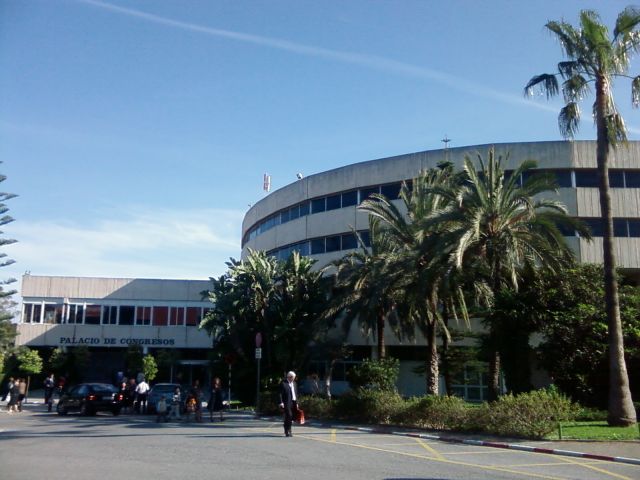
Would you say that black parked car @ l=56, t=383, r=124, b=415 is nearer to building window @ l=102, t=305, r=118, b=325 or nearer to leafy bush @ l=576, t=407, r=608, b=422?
leafy bush @ l=576, t=407, r=608, b=422

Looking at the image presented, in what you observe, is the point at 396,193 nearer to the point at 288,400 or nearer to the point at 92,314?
the point at 288,400

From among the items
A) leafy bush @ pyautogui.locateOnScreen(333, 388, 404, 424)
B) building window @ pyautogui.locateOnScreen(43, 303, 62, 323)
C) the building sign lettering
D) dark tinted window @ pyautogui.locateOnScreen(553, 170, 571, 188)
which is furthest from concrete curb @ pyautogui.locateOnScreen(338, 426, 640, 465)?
building window @ pyautogui.locateOnScreen(43, 303, 62, 323)

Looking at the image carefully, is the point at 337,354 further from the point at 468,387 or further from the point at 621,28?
the point at 621,28

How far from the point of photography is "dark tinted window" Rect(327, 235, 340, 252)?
3828cm

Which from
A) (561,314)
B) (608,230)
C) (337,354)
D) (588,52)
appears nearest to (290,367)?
(337,354)

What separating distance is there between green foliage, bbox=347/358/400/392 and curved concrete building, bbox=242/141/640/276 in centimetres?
1028

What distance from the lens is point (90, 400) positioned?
2644 cm

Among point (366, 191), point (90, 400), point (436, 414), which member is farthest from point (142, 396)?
point (366, 191)

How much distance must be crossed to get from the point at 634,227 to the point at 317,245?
1841 centimetres

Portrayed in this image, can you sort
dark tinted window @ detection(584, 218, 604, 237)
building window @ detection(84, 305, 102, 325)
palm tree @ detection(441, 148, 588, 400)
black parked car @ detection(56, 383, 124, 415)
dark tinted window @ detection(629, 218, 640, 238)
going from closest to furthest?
1. palm tree @ detection(441, 148, 588, 400)
2. black parked car @ detection(56, 383, 124, 415)
3. dark tinted window @ detection(629, 218, 640, 238)
4. dark tinted window @ detection(584, 218, 604, 237)
5. building window @ detection(84, 305, 102, 325)

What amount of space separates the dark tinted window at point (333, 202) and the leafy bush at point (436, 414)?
20157mm

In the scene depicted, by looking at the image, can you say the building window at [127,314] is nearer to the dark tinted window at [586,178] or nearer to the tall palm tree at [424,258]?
the tall palm tree at [424,258]

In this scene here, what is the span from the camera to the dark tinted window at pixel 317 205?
132 ft

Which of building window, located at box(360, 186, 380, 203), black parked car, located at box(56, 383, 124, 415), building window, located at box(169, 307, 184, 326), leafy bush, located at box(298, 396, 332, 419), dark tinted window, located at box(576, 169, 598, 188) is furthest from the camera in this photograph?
building window, located at box(169, 307, 184, 326)
